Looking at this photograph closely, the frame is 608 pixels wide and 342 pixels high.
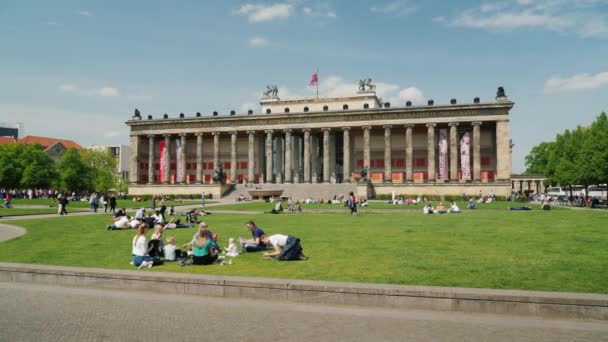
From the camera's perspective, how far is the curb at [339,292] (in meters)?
8.02

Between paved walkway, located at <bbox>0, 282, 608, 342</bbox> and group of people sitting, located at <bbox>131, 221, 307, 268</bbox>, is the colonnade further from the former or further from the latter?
paved walkway, located at <bbox>0, 282, 608, 342</bbox>

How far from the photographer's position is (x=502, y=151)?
69.9m

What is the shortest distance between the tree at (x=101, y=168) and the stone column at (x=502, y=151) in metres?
91.2

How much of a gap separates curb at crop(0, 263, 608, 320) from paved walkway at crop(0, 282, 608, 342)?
0.21 meters

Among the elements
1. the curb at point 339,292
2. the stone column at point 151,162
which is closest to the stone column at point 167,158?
the stone column at point 151,162

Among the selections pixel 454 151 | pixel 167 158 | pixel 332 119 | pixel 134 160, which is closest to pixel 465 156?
pixel 454 151

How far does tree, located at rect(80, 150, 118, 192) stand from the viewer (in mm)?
106250

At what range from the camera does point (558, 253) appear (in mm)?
13125

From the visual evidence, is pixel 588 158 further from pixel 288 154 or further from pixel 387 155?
pixel 288 154

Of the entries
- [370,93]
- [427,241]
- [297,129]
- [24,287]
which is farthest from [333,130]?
[24,287]

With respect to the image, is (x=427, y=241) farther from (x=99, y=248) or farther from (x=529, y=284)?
(x=99, y=248)

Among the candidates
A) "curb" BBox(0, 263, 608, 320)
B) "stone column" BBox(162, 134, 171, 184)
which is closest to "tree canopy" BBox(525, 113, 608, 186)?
"curb" BBox(0, 263, 608, 320)

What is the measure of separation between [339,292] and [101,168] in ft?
377

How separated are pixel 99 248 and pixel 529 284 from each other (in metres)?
14.5
